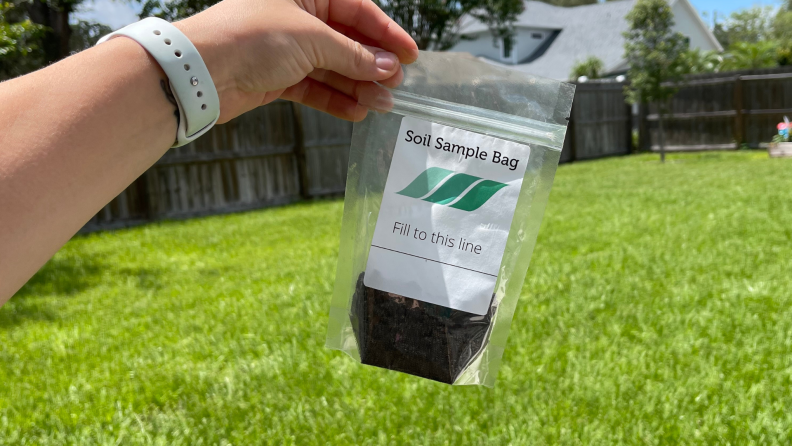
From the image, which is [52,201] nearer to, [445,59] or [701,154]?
[445,59]

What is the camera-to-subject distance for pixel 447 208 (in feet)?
4.29

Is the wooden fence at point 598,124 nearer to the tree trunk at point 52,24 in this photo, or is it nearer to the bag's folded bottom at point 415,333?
the tree trunk at point 52,24

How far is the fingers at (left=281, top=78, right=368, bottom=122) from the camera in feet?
5.32

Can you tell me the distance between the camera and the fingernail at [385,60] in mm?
1338

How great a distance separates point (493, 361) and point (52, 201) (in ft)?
3.18

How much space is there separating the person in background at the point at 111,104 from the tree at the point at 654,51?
15.0 metres

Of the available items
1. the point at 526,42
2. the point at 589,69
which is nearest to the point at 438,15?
the point at 589,69

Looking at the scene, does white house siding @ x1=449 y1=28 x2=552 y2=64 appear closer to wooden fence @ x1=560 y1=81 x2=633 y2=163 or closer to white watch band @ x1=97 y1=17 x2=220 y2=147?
wooden fence @ x1=560 y1=81 x2=633 y2=163

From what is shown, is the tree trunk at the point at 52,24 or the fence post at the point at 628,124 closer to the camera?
the tree trunk at the point at 52,24

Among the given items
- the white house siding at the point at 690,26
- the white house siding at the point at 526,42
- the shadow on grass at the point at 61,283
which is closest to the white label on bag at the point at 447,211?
the shadow on grass at the point at 61,283

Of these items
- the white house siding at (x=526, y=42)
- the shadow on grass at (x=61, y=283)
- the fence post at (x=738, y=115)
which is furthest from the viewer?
the white house siding at (x=526, y=42)

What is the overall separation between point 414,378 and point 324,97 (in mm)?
1606

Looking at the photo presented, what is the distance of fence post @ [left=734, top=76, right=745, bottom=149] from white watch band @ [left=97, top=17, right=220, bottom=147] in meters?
18.1

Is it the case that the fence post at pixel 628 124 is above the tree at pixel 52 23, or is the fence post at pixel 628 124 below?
below
